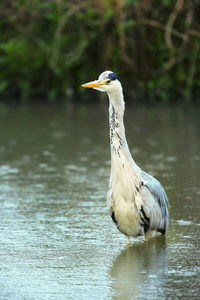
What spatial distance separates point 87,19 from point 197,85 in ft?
13.1

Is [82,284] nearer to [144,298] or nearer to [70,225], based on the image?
[144,298]

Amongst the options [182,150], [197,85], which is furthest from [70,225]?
[197,85]

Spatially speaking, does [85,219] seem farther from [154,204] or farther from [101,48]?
[101,48]

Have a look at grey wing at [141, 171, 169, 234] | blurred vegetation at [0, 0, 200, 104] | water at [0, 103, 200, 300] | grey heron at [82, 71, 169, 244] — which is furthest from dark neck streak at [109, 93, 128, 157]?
blurred vegetation at [0, 0, 200, 104]

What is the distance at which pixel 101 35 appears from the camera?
22.4m

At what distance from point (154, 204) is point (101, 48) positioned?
1638cm

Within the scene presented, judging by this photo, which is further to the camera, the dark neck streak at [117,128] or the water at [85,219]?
the dark neck streak at [117,128]

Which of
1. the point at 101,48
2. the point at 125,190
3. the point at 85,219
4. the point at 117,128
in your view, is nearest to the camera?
the point at 125,190

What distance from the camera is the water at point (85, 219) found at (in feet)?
17.7

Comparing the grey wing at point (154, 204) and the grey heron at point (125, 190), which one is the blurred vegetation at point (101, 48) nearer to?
the grey wing at point (154, 204)

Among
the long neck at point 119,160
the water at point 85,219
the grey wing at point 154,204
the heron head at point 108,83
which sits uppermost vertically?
the heron head at point 108,83

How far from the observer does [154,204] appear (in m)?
6.56

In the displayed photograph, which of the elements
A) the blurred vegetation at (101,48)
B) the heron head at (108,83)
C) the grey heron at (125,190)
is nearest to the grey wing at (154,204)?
the grey heron at (125,190)

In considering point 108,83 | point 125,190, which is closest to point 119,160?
point 125,190
